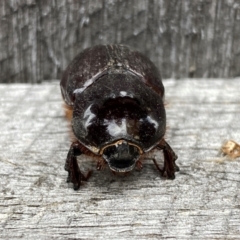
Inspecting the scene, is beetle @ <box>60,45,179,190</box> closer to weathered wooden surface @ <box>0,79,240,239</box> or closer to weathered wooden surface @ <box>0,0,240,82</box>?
weathered wooden surface @ <box>0,79,240,239</box>

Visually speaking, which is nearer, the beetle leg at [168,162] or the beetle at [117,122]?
the beetle at [117,122]

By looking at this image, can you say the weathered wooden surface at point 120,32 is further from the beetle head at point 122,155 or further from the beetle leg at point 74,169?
the beetle head at point 122,155

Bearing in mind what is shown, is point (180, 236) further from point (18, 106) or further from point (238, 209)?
point (18, 106)

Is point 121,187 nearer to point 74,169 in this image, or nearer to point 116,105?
point 74,169

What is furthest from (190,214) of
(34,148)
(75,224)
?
Answer: (34,148)

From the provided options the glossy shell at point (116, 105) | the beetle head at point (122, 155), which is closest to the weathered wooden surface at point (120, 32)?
the glossy shell at point (116, 105)
